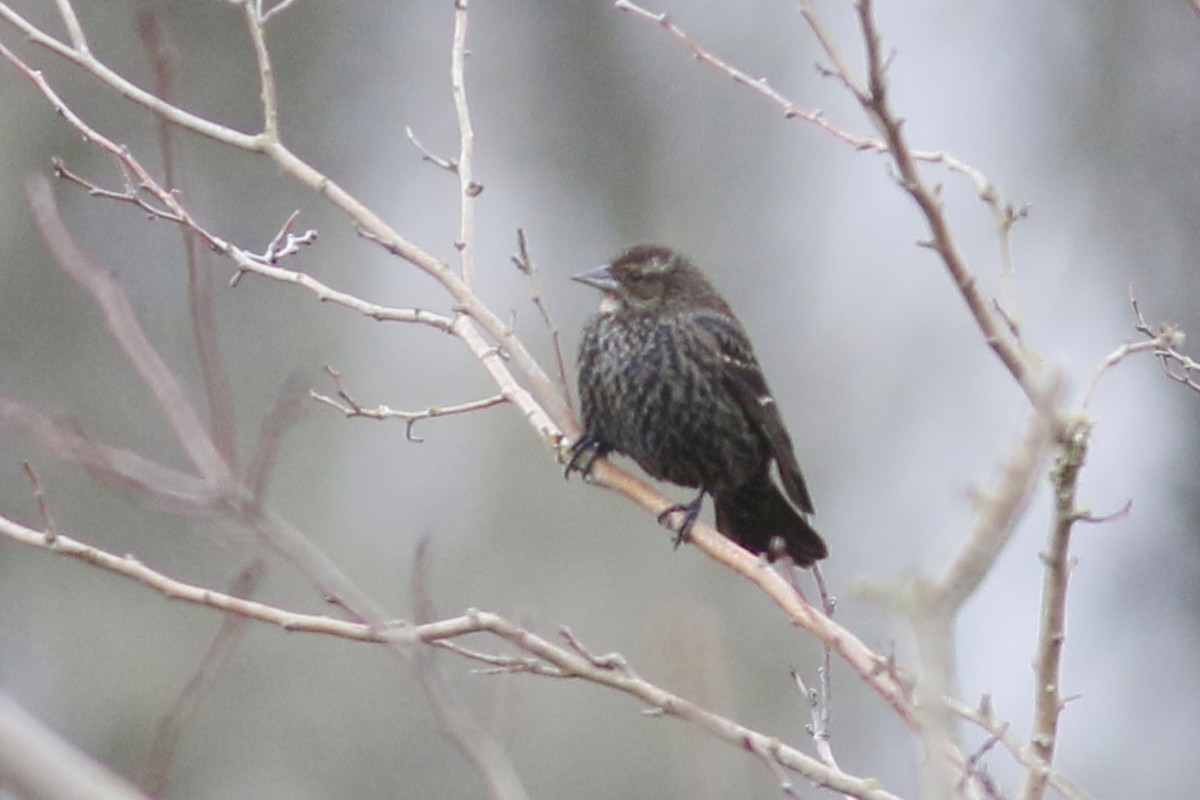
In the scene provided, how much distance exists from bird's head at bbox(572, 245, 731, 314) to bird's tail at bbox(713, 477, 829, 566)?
17.8 inches

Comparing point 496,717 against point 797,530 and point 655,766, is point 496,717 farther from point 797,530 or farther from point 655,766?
point 655,766

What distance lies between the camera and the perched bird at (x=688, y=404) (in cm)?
413

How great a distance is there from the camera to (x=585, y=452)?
4.04 metres

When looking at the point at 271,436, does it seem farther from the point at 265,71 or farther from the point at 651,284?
the point at 651,284

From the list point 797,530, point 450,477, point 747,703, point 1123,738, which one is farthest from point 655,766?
point 797,530

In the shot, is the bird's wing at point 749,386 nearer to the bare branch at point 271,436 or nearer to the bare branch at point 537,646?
the bare branch at point 537,646

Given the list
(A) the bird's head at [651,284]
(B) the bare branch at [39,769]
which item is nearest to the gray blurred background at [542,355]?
(A) the bird's head at [651,284]

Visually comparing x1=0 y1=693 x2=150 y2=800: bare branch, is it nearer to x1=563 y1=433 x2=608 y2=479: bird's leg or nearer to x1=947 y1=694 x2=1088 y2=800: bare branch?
x1=947 y1=694 x2=1088 y2=800: bare branch

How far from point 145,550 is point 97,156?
242 cm

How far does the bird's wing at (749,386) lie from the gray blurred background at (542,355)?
522 centimetres

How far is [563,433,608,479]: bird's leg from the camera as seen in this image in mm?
3646

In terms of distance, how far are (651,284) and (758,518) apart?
0.60 meters

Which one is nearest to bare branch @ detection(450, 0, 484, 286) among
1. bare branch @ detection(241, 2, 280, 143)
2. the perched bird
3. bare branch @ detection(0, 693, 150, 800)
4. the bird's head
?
bare branch @ detection(241, 2, 280, 143)

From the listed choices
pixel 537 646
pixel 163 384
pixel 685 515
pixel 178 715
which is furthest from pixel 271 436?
pixel 685 515
